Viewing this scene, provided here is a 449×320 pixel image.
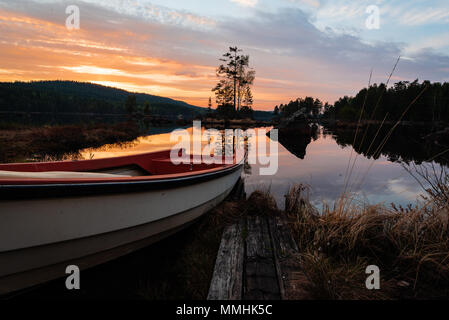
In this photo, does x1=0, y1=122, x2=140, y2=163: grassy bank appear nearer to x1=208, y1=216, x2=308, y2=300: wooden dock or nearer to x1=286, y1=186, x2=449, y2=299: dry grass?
x1=208, y1=216, x2=308, y2=300: wooden dock

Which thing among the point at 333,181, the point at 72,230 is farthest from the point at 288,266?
the point at 333,181

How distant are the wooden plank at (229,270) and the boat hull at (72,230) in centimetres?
108

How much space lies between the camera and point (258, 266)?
292 centimetres

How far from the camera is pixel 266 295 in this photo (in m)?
2.40

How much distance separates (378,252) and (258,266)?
5.07ft

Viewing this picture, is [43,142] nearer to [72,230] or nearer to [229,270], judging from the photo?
[72,230]

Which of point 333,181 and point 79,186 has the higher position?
point 79,186

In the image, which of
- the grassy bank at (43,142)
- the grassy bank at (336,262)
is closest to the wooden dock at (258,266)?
the grassy bank at (336,262)

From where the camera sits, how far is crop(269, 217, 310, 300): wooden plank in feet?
7.91

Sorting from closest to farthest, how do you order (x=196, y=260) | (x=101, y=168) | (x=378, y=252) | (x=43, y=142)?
(x=378, y=252)
(x=196, y=260)
(x=101, y=168)
(x=43, y=142)

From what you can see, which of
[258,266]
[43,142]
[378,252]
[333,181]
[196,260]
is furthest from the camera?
[43,142]

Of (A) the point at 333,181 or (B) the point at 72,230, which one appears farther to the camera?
(A) the point at 333,181

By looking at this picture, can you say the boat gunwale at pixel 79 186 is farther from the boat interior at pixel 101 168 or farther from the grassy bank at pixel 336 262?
the grassy bank at pixel 336 262
